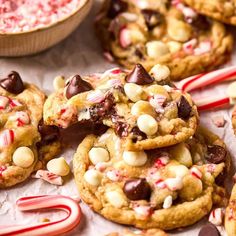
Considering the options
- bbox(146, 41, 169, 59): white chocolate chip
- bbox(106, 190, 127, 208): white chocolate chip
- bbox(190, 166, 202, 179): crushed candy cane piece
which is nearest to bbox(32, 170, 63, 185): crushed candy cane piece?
bbox(106, 190, 127, 208): white chocolate chip

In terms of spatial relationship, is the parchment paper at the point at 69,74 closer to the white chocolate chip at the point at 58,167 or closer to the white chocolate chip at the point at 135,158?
the white chocolate chip at the point at 58,167

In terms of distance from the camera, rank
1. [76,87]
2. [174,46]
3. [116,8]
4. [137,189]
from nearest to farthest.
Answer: [137,189]
[76,87]
[174,46]
[116,8]

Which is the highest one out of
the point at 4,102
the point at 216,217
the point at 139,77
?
the point at 139,77

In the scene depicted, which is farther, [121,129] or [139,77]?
[139,77]

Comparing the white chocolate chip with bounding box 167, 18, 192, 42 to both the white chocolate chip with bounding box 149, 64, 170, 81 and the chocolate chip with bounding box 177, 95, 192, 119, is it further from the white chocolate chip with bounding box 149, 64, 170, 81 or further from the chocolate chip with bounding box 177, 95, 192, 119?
the chocolate chip with bounding box 177, 95, 192, 119

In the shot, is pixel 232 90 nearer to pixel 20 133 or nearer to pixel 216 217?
pixel 216 217

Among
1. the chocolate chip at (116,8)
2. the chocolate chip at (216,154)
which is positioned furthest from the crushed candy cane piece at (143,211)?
the chocolate chip at (116,8)

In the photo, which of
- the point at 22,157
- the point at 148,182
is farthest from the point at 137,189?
the point at 22,157
